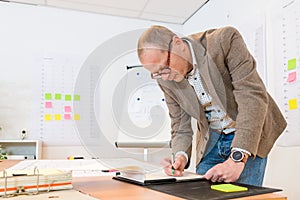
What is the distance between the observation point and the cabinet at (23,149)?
2621 mm

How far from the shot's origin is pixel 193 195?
659 mm

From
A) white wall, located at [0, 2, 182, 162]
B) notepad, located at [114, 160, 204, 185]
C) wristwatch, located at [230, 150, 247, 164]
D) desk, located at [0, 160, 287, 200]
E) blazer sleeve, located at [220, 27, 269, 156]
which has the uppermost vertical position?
white wall, located at [0, 2, 182, 162]

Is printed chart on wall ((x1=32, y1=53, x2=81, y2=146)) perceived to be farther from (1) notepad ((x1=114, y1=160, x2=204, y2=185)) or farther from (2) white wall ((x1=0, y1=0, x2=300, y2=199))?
(1) notepad ((x1=114, y1=160, x2=204, y2=185))

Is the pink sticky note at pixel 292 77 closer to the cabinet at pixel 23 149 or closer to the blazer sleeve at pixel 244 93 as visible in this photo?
the blazer sleeve at pixel 244 93

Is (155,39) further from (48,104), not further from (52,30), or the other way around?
(52,30)

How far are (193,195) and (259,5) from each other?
169 cm

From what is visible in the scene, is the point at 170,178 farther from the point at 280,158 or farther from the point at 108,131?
the point at 280,158

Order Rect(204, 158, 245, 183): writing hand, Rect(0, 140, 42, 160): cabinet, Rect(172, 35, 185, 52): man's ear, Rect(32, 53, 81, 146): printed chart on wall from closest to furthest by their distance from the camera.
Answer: Rect(204, 158, 245, 183): writing hand, Rect(172, 35, 185, 52): man's ear, Rect(0, 140, 42, 160): cabinet, Rect(32, 53, 81, 146): printed chart on wall

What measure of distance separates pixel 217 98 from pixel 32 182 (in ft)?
2.13

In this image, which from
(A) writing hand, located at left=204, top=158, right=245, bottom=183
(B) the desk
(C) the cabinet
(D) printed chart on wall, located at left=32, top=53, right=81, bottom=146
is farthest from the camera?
(D) printed chart on wall, located at left=32, top=53, right=81, bottom=146

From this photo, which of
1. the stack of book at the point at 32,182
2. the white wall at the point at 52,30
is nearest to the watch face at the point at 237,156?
the stack of book at the point at 32,182

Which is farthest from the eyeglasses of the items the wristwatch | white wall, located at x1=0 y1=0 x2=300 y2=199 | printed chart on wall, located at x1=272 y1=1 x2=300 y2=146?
white wall, located at x1=0 y1=0 x2=300 y2=199

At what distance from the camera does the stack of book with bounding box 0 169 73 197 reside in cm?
68

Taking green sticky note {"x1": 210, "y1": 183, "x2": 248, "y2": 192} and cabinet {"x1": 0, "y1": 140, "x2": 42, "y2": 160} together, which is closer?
green sticky note {"x1": 210, "y1": 183, "x2": 248, "y2": 192}
